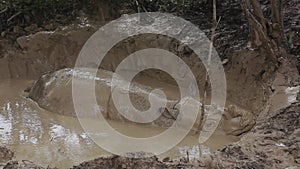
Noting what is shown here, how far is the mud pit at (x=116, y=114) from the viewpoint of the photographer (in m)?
2.88

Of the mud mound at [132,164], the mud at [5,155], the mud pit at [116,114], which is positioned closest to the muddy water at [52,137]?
the mud pit at [116,114]

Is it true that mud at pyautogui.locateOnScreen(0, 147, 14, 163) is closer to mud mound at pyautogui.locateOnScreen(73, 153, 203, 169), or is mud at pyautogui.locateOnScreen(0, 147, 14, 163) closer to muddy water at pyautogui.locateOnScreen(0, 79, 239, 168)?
muddy water at pyautogui.locateOnScreen(0, 79, 239, 168)

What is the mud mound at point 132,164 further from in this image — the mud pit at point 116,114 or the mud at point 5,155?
the mud at point 5,155

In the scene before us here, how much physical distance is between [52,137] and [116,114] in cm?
65

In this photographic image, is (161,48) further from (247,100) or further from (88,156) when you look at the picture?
(88,156)

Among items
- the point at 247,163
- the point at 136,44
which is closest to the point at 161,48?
the point at 136,44

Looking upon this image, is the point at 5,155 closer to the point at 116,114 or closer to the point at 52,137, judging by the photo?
the point at 52,137

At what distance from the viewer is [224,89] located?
4.47 meters

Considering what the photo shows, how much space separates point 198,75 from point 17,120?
6.19 feet

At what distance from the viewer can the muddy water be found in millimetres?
3439

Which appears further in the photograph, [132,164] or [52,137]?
[52,137]

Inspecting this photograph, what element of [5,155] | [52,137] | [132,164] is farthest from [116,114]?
[132,164]

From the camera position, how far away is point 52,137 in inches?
153

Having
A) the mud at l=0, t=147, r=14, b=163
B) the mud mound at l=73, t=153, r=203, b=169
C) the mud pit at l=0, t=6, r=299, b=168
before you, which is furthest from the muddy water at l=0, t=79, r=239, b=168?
the mud mound at l=73, t=153, r=203, b=169
